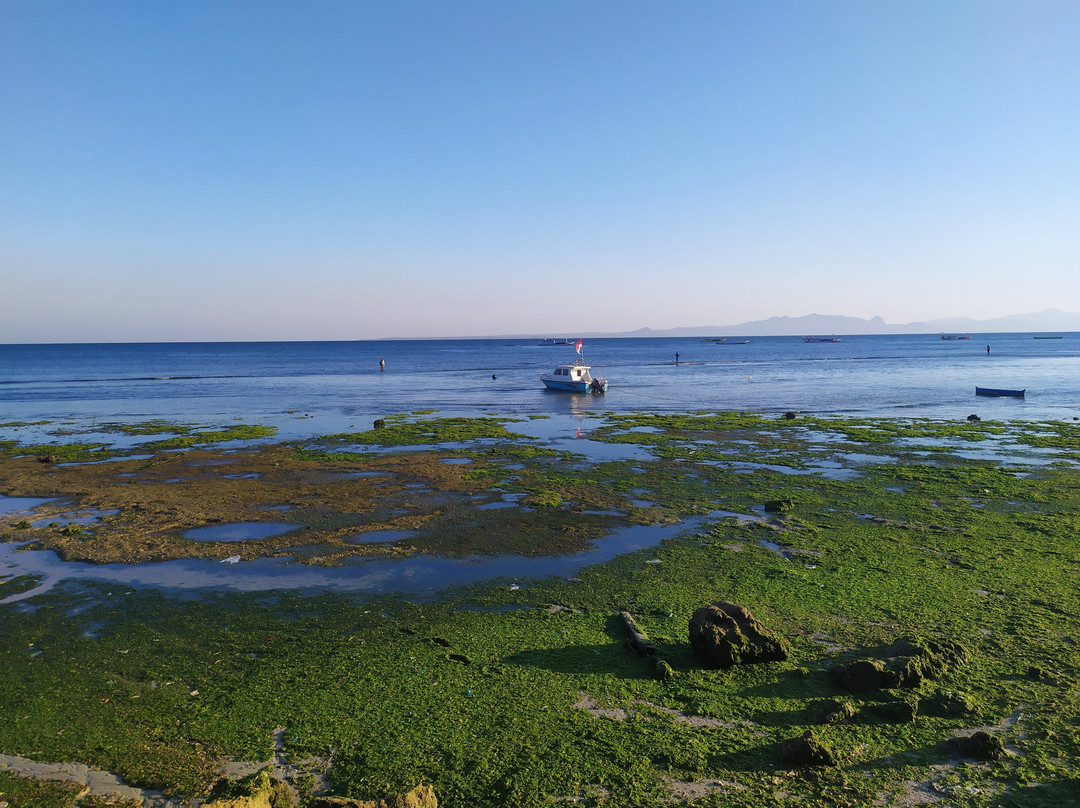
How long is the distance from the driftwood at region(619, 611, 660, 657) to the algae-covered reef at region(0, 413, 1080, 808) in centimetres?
11

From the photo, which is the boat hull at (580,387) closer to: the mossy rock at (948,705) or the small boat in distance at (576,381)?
the small boat in distance at (576,381)

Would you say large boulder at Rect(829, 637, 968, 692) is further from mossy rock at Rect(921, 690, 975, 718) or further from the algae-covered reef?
mossy rock at Rect(921, 690, 975, 718)

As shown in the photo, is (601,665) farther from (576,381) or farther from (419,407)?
(576,381)

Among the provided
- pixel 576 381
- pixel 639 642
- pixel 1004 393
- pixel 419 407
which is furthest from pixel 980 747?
pixel 1004 393

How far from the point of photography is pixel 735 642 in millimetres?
9469

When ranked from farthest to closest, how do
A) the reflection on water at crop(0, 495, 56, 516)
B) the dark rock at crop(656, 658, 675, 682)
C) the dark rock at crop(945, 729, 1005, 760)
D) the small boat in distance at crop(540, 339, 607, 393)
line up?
the small boat in distance at crop(540, 339, 607, 393) → the reflection on water at crop(0, 495, 56, 516) → the dark rock at crop(656, 658, 675, 682) → the dark rock at crop(945, 729, 1005, 760)

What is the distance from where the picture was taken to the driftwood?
978 cm

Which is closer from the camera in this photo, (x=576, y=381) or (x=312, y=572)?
(x=312, y=572)

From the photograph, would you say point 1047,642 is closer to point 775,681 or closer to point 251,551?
point 775,681

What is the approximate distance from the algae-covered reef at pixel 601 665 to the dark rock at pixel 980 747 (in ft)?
0.08

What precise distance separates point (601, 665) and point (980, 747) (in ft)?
15.1

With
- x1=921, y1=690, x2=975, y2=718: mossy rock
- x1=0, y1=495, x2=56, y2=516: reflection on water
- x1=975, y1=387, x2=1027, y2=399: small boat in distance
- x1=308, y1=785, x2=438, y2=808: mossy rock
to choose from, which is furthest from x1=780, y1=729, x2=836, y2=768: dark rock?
x1=975, y1=387, x2=1027, y2=399: small boat in distance

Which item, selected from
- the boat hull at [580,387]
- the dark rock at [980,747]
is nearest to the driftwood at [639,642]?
the dark rock at [980,747]

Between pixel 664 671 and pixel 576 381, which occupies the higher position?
pixel 576 381
